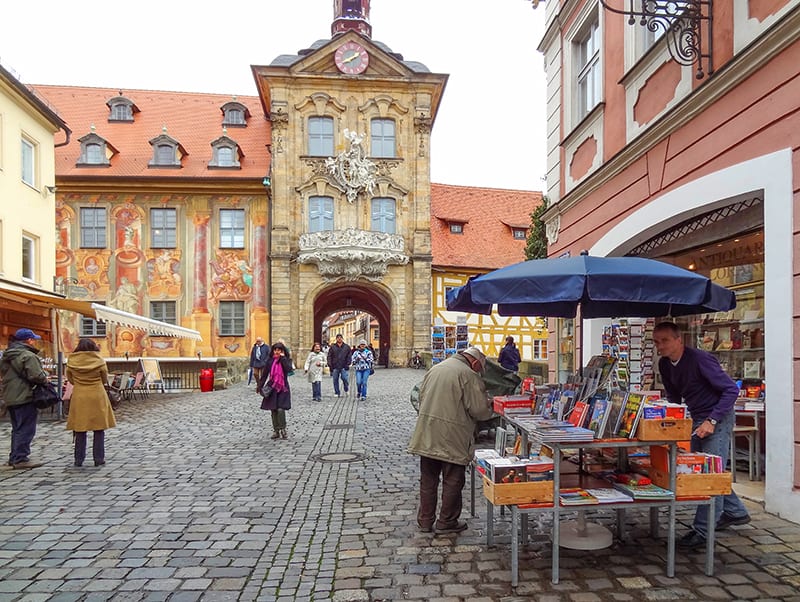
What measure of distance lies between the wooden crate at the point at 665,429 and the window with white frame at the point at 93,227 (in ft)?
101

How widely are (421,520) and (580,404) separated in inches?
63.1

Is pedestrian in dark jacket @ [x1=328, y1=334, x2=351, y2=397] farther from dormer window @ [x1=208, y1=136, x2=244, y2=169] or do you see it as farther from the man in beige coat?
dormer window @ [x1=208, y1=136, x2=244, y2=169]

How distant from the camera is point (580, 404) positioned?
4.84 m

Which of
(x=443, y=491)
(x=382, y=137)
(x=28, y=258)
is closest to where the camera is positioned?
(x=443, y=491)

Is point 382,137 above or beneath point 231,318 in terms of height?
above

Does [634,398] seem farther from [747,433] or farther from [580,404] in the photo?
[747,433]

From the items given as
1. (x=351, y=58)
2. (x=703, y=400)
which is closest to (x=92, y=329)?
(x=351, y=58)

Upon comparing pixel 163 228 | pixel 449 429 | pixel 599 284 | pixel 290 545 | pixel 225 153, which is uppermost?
pixel 225 153

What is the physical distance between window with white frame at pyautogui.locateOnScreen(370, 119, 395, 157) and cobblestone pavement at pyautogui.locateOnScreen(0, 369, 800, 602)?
24.4 meters

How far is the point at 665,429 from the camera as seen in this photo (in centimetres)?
430

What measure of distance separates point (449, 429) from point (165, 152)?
2984cm

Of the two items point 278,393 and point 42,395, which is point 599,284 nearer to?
point 278,393

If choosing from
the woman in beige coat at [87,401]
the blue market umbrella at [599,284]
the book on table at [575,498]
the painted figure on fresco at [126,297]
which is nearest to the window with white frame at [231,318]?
the painted figure on fresco at [126,297]

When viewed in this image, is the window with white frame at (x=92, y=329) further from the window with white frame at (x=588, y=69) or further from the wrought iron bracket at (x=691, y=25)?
the wrought iron bracket at (x=691, y=25)
